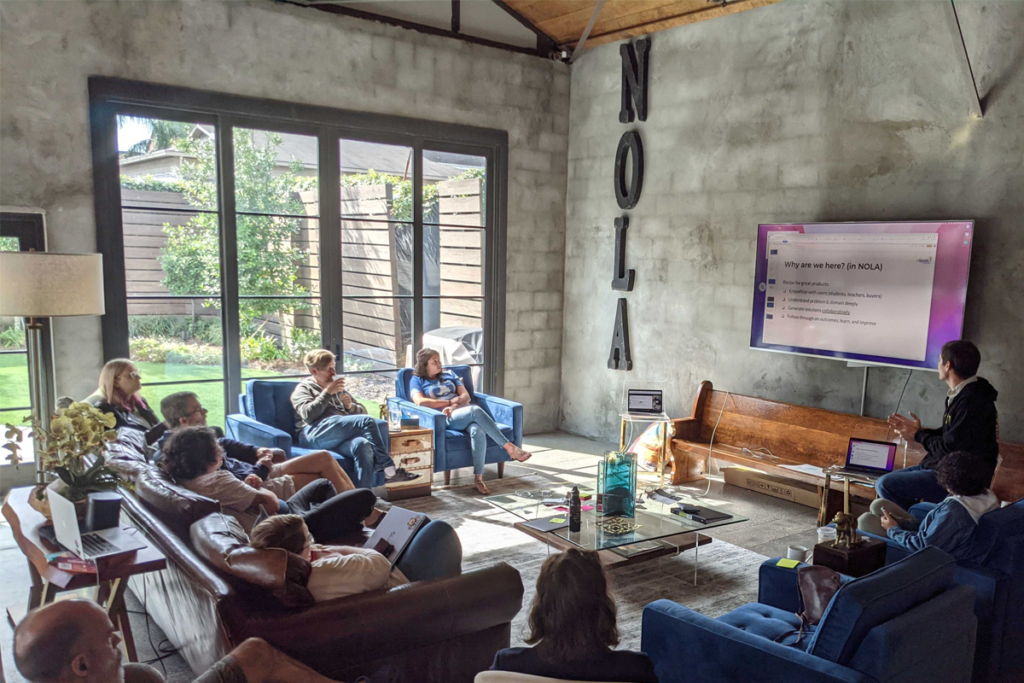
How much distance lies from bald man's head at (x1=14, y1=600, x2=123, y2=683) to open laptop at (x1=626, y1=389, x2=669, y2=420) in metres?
4.64

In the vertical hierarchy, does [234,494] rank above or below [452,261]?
below

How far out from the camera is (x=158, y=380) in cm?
544

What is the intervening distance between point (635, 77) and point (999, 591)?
5.02 m

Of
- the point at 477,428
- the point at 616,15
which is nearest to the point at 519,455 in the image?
the point at 477,428

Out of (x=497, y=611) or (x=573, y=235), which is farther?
(x=573, y=235)

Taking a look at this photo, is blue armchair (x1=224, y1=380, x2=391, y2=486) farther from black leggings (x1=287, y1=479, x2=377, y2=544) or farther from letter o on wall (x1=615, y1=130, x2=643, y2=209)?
letter o on wall (x1=615, y1=130, x2=643, y2=209)

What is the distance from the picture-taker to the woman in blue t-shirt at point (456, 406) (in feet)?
18.3

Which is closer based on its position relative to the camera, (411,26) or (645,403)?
(645,403)

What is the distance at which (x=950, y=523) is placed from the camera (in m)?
2.96

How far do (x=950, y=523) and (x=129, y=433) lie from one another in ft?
12.8

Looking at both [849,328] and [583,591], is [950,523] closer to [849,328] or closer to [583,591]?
[583,591]

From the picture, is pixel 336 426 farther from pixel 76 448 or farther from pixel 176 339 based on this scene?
pixel 76 448

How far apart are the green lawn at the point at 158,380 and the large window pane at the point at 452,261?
169cm

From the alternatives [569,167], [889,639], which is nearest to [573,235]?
[569,167]
